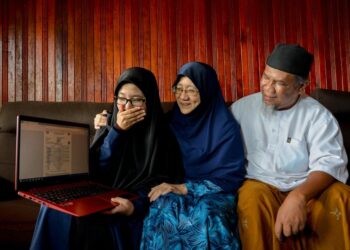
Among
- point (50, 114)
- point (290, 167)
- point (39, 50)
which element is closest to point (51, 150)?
point (50, 114)

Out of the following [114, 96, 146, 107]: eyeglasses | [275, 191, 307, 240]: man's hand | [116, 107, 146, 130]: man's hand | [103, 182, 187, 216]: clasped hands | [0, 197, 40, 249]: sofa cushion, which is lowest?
[0, 197, 40, 249]: sofa cushion

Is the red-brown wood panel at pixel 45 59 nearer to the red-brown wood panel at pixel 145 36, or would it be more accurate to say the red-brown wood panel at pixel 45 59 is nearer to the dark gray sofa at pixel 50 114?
the dark gray sofa at pixel 50 114

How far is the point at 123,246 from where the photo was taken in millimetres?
1210

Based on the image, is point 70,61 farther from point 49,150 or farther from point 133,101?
point 49,150

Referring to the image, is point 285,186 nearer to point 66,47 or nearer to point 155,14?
point 155,14

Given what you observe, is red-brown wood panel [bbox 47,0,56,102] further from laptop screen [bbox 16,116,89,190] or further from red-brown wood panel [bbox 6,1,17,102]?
laptop screen [bbox 16,116,89,190]

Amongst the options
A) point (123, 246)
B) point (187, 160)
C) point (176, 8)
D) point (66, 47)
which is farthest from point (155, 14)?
point (123, 246)

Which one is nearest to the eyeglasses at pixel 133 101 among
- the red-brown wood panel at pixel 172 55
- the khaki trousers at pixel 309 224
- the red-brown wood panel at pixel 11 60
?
the khaki trousers at pixel 309 224

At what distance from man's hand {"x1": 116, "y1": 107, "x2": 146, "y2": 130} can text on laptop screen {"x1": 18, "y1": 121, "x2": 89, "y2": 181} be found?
19cm

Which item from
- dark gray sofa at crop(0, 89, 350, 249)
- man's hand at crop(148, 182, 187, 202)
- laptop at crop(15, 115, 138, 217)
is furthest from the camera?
dark gray sofa at crop(0, 89, 350, 249)

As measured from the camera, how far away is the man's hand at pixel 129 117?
140 centimetres

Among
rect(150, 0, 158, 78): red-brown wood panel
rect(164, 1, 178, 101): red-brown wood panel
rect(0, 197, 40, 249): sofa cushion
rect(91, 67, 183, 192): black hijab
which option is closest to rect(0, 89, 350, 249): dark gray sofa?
rect(0, 197, 40, 249): sofa cushion

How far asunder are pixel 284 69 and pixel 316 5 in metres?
1.31

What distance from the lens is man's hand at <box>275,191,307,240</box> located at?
1.11m
